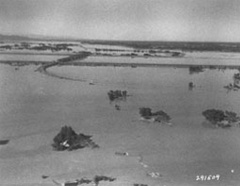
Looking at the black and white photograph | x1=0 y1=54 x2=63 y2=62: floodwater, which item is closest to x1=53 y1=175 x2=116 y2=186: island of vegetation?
the black and white photograph

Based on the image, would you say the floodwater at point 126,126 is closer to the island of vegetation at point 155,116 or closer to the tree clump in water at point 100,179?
the island of vegetation at point 155,116

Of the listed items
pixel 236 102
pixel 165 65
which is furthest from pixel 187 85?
pixel 165 65

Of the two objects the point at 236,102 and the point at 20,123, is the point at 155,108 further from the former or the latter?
the point at 20,123

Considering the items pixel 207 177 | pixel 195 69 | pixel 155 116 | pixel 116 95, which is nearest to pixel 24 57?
pixel 195 69

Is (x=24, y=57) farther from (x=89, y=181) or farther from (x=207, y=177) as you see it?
(x=207, y=177)

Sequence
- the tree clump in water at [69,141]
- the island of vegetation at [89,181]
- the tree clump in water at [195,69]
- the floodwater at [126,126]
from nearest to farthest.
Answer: the island of vegetation at [89,181]
the floodwater at [126,126]
the tree clump in water at [69,141]
the tree clump in water at [195,69]

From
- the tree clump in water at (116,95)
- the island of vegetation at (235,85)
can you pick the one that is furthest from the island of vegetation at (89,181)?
the island of vegetation at (235,85)
